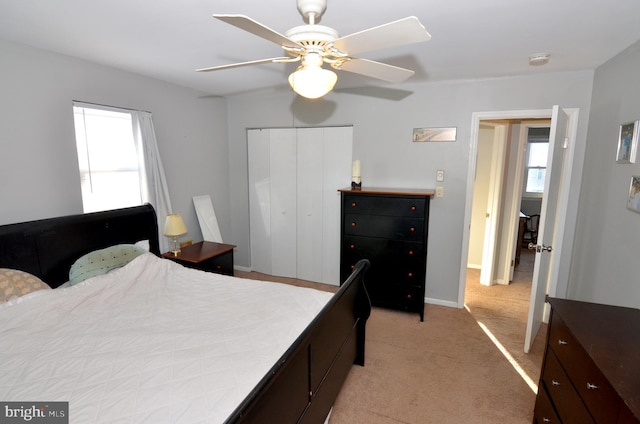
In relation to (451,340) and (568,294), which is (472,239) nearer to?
(568,294)

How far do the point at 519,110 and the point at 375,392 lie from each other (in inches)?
112

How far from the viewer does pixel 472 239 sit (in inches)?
192

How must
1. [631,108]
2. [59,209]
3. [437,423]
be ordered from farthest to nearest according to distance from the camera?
[59,209], [631,108], [437,423]

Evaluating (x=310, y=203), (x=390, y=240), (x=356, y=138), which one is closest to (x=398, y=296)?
(x=390, y=240)

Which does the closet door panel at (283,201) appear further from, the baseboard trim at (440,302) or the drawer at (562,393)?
the drawer at (562,393)

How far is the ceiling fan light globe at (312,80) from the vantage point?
146 cm

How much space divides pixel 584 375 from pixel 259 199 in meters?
3.66

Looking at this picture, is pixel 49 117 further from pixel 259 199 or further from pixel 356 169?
pixel 356 169

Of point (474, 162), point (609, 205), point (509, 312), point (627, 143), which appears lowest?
point (509, 312)

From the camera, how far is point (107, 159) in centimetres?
288

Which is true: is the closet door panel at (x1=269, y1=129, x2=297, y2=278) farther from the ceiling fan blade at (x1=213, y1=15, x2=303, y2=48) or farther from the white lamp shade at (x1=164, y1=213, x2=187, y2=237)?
the ceiling fan blade at (x1=213, y1=15, x2=303, y2=48)

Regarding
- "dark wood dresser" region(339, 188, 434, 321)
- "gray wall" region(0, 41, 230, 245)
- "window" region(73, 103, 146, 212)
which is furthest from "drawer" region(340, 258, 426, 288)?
"gray wall" region(0, 41, 230, 245)

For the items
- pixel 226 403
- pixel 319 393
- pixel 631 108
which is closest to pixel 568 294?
pixel 631 108

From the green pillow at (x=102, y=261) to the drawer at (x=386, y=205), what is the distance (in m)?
2.01
